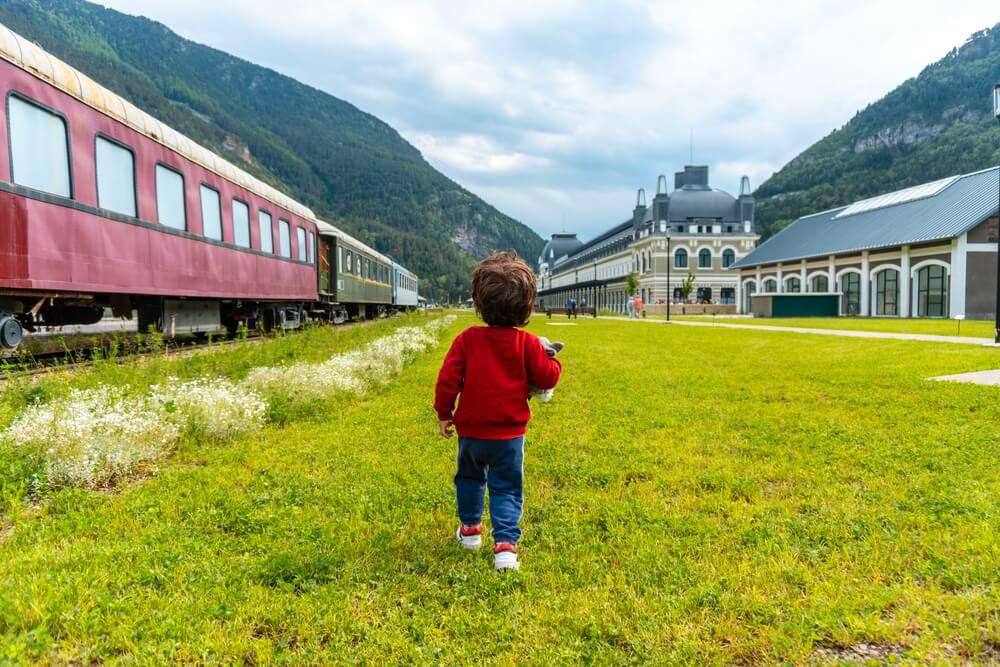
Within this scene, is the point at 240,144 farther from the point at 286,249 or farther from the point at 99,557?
the point at 99,557

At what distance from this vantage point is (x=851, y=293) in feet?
176

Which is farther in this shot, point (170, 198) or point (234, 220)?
point (234, 220)

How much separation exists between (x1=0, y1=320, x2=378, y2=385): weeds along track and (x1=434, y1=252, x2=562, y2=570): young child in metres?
5.93

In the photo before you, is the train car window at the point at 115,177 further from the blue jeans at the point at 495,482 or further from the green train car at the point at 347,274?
the green train car at the point at 347,274

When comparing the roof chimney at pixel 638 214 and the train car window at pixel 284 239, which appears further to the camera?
the roof chimney at pixel 638 214

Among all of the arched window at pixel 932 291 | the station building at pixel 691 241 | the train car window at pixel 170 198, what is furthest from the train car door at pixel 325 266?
the station building at pixel 691 241

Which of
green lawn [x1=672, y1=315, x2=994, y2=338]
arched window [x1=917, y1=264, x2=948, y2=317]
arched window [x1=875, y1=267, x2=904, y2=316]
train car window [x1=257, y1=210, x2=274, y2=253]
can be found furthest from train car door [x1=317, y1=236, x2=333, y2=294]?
arched window [x1=875, y1=267, x2=904, y2=316]

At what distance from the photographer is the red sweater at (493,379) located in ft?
10.9

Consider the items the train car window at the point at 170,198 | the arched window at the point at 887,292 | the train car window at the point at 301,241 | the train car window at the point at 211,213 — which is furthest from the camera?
the arched window at the point at 887,292

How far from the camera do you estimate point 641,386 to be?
9703 millimetres

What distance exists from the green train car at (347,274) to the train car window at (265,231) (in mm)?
5282

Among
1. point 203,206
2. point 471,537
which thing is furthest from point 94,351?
point 471,537

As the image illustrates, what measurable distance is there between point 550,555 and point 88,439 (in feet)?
13.0

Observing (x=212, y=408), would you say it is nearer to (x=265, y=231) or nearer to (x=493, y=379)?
(x=493, y=379)
